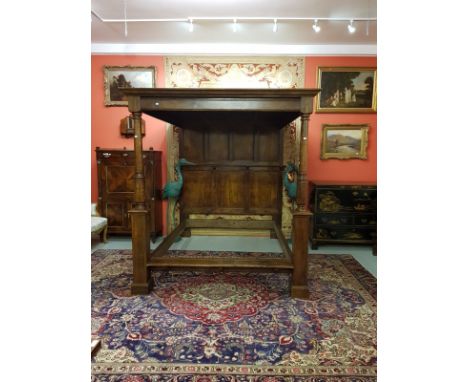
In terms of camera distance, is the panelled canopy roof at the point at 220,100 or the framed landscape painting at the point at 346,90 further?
the framed landscape painting at the point at 346,90

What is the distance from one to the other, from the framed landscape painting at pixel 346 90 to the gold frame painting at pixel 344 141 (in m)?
0.30

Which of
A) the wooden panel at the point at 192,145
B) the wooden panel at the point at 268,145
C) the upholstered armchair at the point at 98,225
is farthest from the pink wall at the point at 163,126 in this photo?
the wooden panel at the point at 268,145

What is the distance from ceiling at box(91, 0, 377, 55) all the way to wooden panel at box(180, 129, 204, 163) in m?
1.40

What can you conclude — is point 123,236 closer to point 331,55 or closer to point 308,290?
point 308,290

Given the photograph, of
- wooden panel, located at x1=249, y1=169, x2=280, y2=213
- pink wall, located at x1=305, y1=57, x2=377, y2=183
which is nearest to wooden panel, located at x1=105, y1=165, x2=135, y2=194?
wooden panel, located at x1=249, y1=169, x2=280, y2=213

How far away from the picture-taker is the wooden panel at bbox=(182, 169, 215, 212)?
520 cm

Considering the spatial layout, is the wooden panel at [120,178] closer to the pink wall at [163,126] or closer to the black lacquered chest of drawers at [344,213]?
the pink wall at [163,126]

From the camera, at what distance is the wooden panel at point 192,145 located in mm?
5246

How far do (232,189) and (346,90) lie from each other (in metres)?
2.68

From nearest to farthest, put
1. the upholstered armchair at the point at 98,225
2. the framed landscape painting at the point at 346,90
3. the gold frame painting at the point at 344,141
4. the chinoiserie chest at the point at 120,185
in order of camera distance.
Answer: the upholstered armchair at the point at 98,225, the chinoiserie chest at the point at 120,185, the framed landscape painting at the point at 346,90, the gold frame painting at the point at 344,141

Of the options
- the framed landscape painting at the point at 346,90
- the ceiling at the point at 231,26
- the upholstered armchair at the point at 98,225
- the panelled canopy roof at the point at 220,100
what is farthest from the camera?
the framed landscape painting at the point at 346,90

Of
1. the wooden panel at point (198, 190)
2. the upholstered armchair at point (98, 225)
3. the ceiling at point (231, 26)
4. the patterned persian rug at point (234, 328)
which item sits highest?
the ceiling at point (231, 26)
